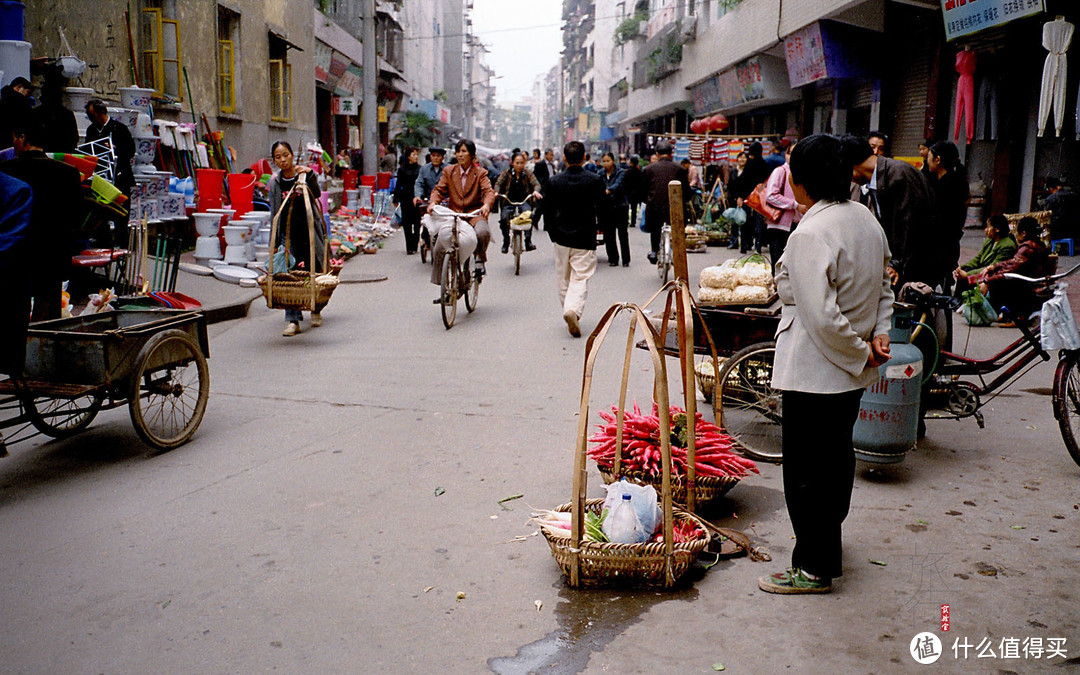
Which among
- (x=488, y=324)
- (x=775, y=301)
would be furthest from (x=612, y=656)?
(x=488, y=324)

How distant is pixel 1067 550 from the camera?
13.1 feet

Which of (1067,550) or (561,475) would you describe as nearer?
(1067,550)

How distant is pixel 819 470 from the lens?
3.55 metres

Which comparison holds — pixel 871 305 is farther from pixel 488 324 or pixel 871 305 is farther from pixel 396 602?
pixel 488 324

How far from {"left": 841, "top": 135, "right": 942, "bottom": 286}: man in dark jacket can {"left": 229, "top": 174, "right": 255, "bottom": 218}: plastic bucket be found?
38.2ft

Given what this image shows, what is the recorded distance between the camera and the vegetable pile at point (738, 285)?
559 centimetres

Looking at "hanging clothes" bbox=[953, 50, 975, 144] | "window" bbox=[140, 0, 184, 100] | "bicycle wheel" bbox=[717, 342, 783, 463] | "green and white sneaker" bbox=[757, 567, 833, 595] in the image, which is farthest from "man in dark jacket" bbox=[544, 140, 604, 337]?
"window" bbox=[140, 0, 184, 100]

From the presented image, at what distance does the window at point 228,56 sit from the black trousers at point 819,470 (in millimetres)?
16811

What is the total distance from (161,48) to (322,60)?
15.0m

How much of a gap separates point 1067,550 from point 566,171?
6370mm

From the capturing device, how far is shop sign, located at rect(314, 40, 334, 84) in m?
29.0

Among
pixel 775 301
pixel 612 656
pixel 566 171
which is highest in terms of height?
pixel 566 171

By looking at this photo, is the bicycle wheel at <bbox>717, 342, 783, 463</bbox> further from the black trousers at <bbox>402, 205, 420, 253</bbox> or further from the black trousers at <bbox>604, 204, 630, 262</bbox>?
the black trousers at <bbox>402, 205, 420, 253</bbox>

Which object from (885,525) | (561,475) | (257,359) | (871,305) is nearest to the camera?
(871,305)
